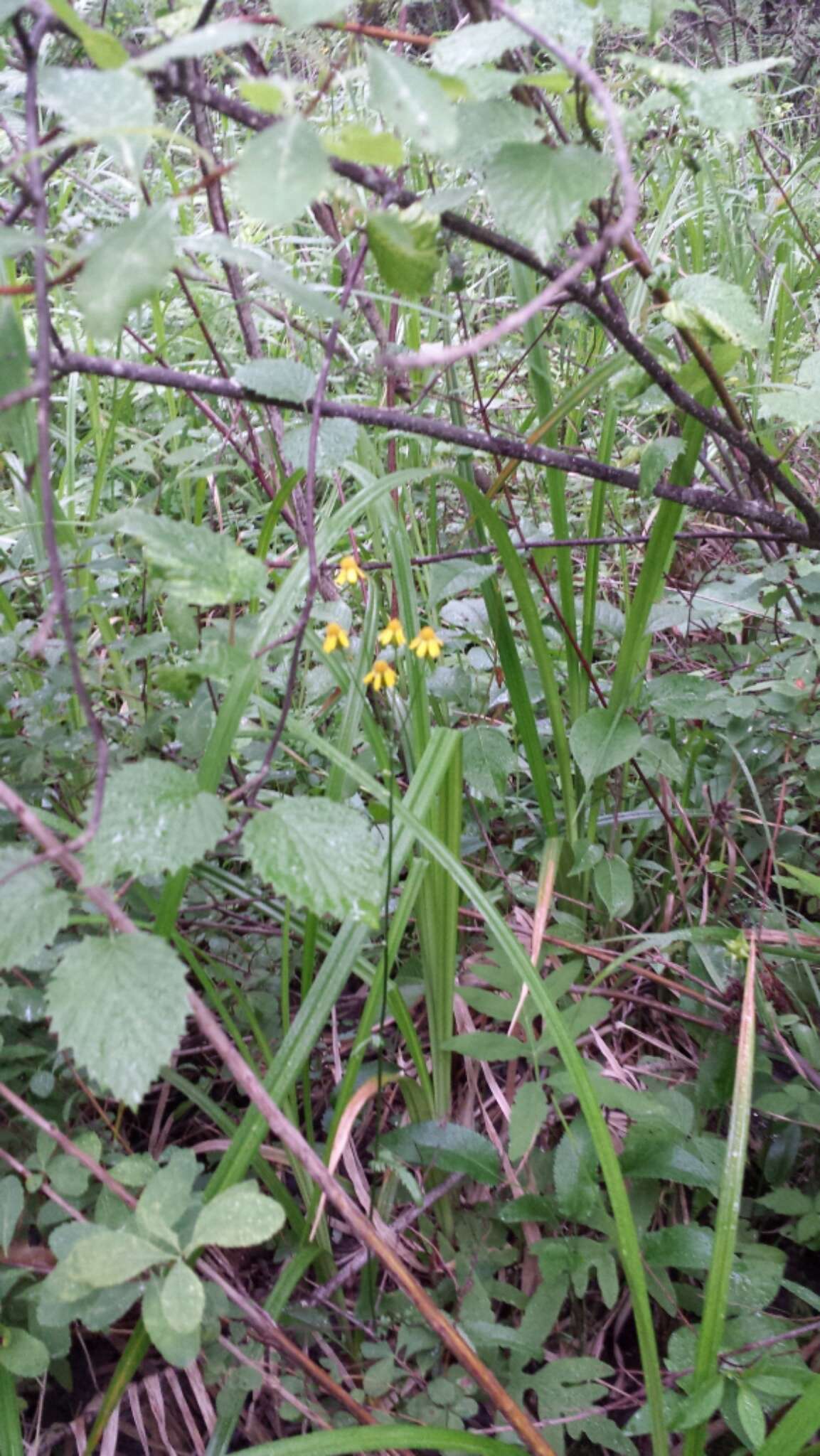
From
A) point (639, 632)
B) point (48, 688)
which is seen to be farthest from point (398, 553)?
point (48, 688)

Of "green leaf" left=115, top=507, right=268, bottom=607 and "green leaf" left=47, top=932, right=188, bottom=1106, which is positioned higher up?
"green leaf" left=115, top=507, right=268, bottom=607

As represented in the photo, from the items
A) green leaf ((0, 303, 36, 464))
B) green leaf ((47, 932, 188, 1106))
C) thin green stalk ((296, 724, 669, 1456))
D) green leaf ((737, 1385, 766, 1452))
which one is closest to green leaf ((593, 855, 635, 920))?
thin green stalk ((296, 724, 669, 1456))

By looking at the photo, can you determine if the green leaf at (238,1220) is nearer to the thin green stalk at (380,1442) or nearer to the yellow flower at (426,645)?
the thin green stalk at (380,1442)

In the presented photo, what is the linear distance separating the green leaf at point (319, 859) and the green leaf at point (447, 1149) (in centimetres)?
51

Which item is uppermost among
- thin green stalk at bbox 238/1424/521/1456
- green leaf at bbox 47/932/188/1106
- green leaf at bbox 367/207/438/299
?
green leaf at bbox 367/207/438/299

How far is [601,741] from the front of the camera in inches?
45.5

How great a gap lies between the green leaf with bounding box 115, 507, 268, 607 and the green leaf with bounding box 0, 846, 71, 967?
0.69 feet

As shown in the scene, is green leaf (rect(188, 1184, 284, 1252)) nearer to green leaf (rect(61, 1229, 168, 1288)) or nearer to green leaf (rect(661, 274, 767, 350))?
green leaf (rect(61, 1229, 168, 1288))

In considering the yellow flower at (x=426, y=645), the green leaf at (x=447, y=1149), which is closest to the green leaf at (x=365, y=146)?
the yellow flower at (x=426, y=645)

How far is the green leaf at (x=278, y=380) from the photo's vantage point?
0.73 meters

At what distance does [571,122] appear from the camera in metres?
0.83

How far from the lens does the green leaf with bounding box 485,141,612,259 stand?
58 centimetres

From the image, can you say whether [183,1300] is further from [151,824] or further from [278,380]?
[278,380]

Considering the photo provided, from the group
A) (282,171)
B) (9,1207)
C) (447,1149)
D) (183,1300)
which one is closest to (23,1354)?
(9,1207)
